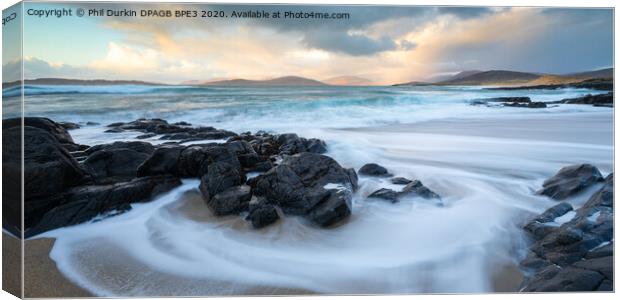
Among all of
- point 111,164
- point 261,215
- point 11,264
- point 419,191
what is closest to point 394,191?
point 419,191

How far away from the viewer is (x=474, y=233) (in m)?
3.71

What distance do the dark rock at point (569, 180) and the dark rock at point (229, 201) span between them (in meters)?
2.36

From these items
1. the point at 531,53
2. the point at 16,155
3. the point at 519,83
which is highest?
the point at 531,53

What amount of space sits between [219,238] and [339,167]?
1088 millimetres

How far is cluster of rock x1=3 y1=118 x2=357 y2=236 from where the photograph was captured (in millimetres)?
3545

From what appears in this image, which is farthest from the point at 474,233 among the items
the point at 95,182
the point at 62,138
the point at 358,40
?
the point at 62,138

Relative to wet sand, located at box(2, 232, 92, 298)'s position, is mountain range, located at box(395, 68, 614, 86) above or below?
above

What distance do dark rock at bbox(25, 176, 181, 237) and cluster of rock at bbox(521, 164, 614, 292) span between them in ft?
9.42

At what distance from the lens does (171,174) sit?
389cm

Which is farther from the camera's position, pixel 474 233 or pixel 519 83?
pixel 519 83

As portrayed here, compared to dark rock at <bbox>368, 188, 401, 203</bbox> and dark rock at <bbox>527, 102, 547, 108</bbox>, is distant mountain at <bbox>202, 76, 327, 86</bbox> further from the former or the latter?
dark rock at <bbox>527, 102, 547, 108</bbox>

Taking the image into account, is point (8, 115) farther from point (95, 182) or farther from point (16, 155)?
point (95, 182)

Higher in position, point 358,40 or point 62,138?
point 358,40

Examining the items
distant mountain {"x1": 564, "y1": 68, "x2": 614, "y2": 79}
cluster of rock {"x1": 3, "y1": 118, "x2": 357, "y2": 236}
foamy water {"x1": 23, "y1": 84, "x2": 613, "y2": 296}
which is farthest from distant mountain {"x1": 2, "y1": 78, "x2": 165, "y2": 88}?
distant mountain {"x1": 564, "y1": 68, "x2": 614, "y2": 79}
